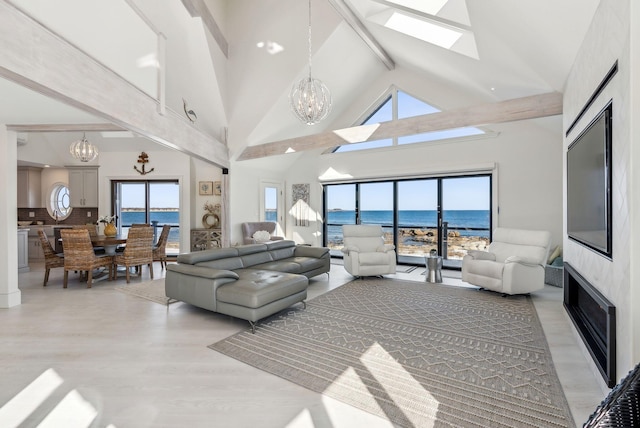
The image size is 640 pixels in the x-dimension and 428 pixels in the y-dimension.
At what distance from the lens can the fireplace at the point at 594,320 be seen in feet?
6.15

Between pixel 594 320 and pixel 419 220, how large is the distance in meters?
4.30

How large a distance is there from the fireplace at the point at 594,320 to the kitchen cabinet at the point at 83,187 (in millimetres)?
9424

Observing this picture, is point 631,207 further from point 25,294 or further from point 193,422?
point 25,294

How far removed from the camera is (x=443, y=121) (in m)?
4.49

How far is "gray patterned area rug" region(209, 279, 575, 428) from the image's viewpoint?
1.87 m

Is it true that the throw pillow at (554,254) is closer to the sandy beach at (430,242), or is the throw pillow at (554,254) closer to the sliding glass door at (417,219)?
the sandy beach at (430,242)

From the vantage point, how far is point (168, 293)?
3.77m

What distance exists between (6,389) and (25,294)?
3.21 meters

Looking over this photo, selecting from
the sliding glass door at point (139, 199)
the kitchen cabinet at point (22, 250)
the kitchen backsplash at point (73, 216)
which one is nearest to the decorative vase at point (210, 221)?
the sliding glass door at point (139, 199)

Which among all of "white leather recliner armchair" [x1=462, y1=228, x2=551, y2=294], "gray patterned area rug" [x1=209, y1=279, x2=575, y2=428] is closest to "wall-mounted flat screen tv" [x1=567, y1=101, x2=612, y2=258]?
"gray patterned area rug" [x1=209, y1=279, x2=575, y2=428]

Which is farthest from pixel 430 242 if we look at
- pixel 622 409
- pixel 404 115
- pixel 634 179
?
pixel 622 409

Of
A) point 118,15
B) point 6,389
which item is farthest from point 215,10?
point 6,389

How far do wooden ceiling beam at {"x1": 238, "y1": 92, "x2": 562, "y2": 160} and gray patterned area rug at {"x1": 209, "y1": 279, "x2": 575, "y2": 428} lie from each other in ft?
8.11

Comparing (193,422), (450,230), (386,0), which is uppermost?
(386,0)
